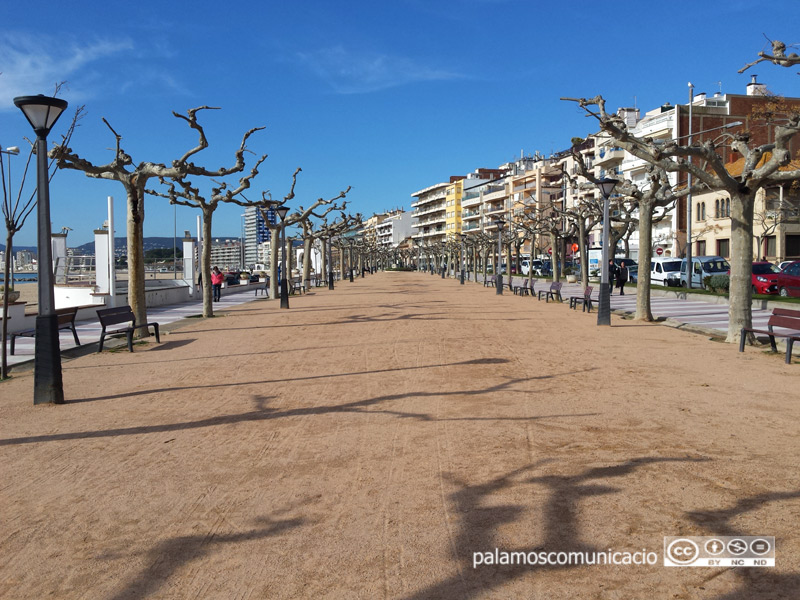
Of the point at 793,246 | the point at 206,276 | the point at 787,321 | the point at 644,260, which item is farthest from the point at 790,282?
the point at 793,246

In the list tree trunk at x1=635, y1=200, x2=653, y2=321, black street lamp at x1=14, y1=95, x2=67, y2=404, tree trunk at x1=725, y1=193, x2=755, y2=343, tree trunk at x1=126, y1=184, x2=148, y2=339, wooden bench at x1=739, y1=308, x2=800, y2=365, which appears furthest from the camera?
tree trunk at x1=635, y1=200, x2=653, y2=321

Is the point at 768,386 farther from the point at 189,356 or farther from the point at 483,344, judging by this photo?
the point at 189,356

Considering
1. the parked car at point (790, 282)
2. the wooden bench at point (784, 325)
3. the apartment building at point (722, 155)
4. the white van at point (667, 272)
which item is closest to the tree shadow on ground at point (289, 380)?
the wooden bench at point (784, 325)

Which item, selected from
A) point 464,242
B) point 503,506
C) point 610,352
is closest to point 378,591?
point 503,506

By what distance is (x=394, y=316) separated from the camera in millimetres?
20234

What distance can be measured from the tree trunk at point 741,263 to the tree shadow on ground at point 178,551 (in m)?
11.0

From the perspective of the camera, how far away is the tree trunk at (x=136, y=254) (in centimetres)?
1481

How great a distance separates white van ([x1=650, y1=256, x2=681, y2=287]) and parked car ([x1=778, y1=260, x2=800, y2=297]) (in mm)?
11952

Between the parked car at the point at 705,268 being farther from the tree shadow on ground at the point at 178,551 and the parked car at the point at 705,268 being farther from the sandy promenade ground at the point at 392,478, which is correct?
the tree shadow on ground at the point at 178,551

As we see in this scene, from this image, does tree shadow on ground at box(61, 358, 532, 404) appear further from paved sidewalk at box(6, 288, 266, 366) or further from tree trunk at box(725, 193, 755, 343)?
tree trunk at box(725, 193, 755, 343)

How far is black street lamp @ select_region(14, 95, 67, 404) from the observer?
26.2 feet

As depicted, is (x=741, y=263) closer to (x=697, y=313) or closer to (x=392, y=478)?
(x=697, y=313)

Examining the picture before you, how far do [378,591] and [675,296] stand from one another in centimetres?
2788

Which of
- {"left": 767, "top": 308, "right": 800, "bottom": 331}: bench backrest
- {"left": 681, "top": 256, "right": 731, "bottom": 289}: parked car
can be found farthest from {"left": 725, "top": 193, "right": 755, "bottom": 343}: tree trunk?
{"left": 681, "top": 256, "right": 731, "bottom": 289}: parked car
